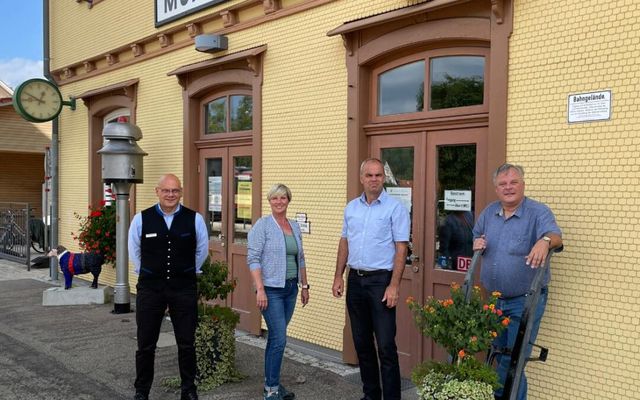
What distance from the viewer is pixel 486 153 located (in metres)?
4.95

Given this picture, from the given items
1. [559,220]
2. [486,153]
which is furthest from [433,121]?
[559,220]

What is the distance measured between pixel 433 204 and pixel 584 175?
144 cm

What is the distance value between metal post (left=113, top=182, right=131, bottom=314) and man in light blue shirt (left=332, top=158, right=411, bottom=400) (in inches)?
191

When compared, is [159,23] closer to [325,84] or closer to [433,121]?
[325,84]

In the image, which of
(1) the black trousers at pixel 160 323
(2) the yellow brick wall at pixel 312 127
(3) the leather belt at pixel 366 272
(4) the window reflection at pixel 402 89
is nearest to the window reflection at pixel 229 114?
(2) the yellow brick wall at pixel 312 127

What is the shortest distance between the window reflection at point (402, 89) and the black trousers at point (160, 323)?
2.49 m

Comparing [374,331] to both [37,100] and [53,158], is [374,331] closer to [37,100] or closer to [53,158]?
[37,100]

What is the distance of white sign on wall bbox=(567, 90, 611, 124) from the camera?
4086 millimetres

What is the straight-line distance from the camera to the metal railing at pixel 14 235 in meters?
14.3

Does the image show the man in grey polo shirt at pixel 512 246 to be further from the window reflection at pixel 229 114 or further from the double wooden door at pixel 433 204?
the window reflection at pixel 229 114

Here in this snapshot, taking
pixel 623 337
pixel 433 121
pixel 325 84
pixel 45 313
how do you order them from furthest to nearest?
pixel 45 313 < pixel 325 84 < pixel 433 121 < pixel 623 337

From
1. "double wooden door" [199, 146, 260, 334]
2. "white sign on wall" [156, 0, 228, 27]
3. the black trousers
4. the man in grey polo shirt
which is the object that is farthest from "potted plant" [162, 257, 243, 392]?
"white sign on wall" [156, 0, 228, 27]

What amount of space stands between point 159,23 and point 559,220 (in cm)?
643

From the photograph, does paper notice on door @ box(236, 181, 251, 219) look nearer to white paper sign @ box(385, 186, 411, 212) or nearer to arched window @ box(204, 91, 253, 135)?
arched window @ box(204, 91, 253, 135)
